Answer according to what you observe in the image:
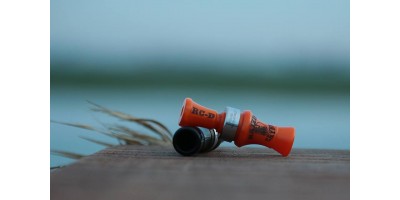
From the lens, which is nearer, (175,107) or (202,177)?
(202,177)

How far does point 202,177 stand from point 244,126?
0.89 ft

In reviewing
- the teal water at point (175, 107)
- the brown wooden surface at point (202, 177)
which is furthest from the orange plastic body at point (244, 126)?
the teal water at point (175, 107)

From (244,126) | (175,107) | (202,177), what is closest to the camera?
(202,177)

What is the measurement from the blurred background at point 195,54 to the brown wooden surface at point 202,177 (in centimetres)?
90

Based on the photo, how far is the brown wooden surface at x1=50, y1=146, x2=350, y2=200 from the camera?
0.63 m

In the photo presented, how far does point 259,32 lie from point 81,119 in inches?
30.8

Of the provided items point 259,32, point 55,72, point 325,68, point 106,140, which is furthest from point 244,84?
point 55,72

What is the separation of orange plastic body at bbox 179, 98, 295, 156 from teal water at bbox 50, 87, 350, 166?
0.90 metres

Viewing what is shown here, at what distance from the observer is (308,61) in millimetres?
1989

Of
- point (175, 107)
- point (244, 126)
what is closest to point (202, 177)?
point (244, 126)

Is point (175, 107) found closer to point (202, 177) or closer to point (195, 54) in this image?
point (195, 54)

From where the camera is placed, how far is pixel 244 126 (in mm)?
1009

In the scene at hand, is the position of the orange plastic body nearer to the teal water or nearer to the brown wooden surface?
the brown wooden surface
